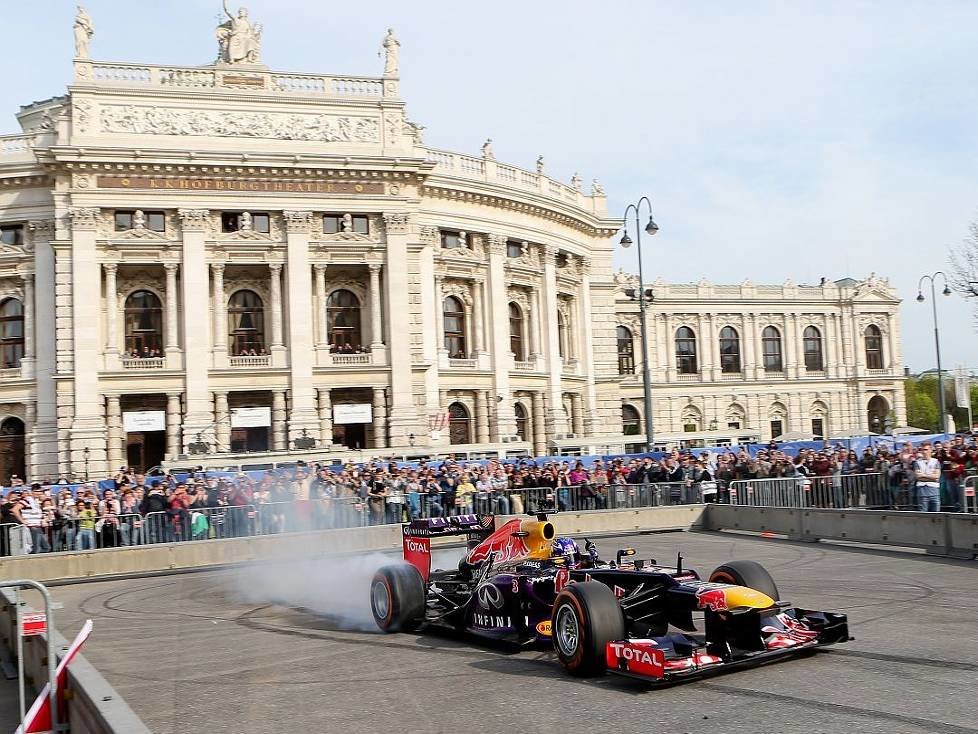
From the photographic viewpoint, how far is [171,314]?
44.4 metres

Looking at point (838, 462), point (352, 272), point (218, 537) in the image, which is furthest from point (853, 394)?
point (218, 537)

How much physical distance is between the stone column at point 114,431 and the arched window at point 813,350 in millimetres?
50045

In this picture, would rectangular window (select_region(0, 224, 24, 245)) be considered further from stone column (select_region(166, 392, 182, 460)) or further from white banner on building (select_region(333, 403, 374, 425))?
white banner on building (select_region(333, 403, 374, 425))

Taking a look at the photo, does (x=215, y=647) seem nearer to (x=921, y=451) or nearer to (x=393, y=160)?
(x=921, y=451)

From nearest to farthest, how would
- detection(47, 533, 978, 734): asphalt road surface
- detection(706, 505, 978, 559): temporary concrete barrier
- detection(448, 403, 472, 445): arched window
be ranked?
detection(47, 533, 978, 734): asphalt road surface
detection(706, 505, 978, 559): temporary concrete barrier
detection(448, 403, 472, 445): arched window

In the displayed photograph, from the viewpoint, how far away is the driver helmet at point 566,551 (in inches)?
465

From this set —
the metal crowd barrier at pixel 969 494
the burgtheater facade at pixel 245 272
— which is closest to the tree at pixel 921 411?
the burgtheater facade at pixel 245 272

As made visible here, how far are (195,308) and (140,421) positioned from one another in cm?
532

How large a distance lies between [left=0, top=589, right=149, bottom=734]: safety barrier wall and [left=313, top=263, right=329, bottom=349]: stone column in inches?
1412

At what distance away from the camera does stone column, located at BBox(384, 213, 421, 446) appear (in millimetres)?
46000

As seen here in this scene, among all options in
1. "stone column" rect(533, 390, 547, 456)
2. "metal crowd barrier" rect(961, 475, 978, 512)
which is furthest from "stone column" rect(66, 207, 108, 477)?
"metal crowd barrier" rect(961, 475, 978, 512)

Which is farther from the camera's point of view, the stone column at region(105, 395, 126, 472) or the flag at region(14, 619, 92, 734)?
the stone column at region(105, 395, 126, 472)

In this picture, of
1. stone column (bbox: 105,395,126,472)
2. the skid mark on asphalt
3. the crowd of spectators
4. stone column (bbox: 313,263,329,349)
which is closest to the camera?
the skid mark on asphalt

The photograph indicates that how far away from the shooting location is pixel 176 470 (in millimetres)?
38344
